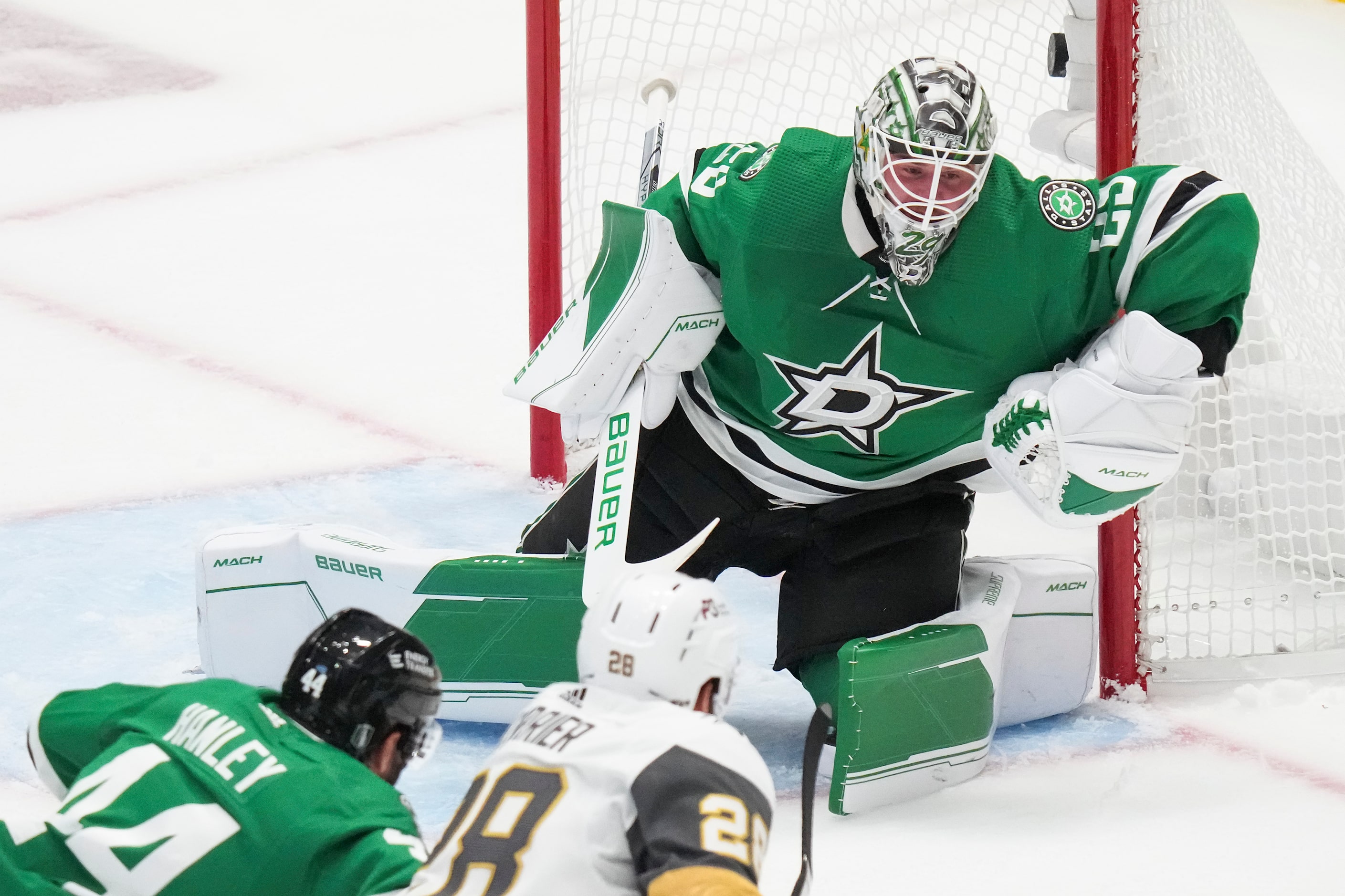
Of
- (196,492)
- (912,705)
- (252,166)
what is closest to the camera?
(912,705)

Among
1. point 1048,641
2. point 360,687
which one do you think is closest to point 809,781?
point 360,687

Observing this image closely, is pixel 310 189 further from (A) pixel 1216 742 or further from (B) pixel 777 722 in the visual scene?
(A) pixel 1216 742

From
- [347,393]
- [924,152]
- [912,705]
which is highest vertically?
[924,152]

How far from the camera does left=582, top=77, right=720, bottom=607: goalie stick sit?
3.08 meters

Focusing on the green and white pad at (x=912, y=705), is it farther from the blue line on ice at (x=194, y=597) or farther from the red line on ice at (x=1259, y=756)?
the red line on ice at (x=1259, y=756)

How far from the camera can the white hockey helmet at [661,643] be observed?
1.85m

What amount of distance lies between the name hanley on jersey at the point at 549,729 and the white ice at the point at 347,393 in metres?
0.80

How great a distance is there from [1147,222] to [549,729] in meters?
1.37

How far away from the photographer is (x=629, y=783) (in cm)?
177

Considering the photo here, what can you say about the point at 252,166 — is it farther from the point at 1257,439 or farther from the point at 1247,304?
the point at 1257,439

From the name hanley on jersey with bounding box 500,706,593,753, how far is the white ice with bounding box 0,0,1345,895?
31.5 inches

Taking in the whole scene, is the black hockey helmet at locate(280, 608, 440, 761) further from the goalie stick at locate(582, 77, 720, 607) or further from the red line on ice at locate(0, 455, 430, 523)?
the red line on ice at locate(0, 455, 430, 523)

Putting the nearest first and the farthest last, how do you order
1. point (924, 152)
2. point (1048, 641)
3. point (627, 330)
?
point (924, 152), point (627, 330), point (1048, 641)

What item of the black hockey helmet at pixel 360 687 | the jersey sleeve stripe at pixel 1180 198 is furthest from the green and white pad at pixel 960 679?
the black hockey helmet at pixel 360 687
